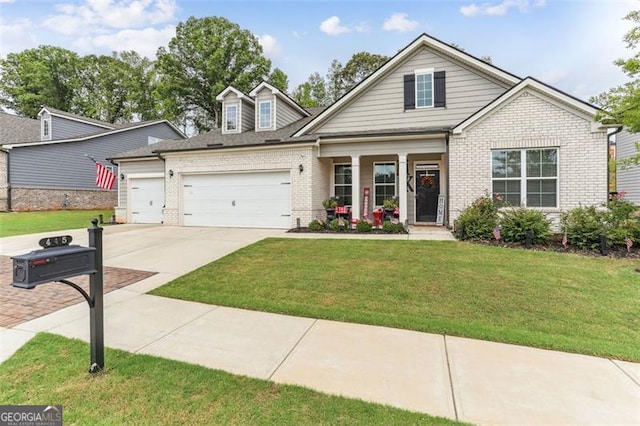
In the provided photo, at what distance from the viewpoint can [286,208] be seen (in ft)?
39.2

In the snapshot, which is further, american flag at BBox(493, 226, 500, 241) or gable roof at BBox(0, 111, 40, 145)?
gable roof at BBox(0, 111, 40, 145)

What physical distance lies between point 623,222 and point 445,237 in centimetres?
401

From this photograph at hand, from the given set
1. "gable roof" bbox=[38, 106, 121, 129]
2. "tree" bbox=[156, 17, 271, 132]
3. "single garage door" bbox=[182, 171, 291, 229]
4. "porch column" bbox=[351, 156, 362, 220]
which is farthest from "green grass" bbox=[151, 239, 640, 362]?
"tree" bbox=[156, 17, 271, 132]

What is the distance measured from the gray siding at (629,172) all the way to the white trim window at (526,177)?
25.7ft

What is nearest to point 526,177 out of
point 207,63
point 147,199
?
point 147,199

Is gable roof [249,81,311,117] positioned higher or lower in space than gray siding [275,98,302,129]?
higher

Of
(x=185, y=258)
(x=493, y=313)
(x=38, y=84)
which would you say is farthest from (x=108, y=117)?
(x=493, y=313)

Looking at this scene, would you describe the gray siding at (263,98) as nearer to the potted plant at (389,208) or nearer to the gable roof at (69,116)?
the potted plant at (389,208)

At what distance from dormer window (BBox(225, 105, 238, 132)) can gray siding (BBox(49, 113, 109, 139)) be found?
1436cm

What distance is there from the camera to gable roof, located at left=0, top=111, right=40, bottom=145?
2008 cm

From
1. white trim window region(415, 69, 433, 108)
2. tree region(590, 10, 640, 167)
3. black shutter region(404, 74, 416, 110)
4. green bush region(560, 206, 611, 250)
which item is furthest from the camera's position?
black shutter region(404, 74, 416, 110)

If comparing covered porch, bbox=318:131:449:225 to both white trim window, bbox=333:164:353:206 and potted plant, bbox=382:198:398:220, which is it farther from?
potted plant, bbox=382:198:398:220

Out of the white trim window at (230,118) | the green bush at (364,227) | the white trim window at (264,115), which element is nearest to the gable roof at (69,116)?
the white trim window at (230,118)

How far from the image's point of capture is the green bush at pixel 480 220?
8.51 metres
